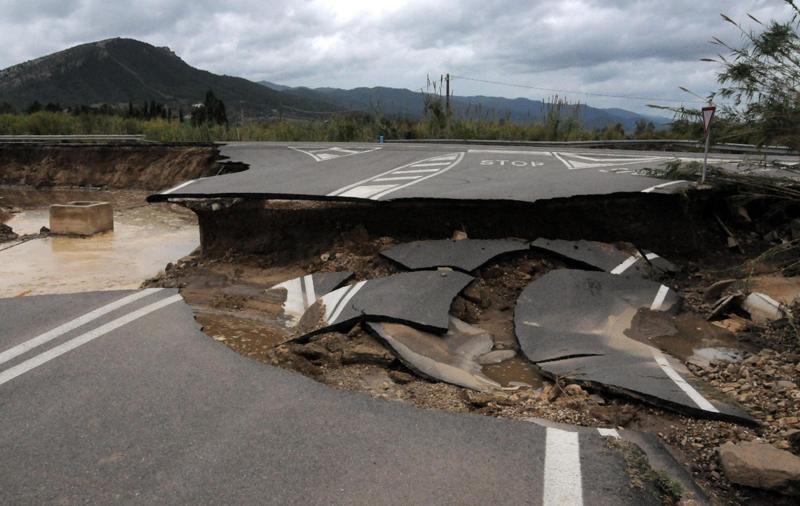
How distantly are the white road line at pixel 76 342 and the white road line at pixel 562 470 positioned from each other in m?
3.61

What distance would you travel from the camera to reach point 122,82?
4407 inches

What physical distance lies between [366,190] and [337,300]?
3063mm

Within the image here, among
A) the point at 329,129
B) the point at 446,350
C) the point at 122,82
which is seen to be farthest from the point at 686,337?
the point at 122,82

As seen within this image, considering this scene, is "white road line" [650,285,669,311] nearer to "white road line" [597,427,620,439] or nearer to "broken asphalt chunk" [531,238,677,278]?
"broken asphalt chunk" [531,238,677,278]

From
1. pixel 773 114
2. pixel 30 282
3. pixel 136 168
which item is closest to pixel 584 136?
pixel 773 114

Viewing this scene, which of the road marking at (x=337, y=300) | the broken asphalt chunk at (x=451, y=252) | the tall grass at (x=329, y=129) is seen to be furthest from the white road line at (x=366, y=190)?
the tall grass at (x=329, y=129)

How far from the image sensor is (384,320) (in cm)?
513

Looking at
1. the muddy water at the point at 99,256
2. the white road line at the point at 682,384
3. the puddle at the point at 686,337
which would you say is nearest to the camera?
the white road line at the point at 682,384

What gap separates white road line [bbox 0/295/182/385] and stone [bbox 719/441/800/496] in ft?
14.8

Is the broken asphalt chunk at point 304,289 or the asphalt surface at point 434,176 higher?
the asphalt surface at point 434,176

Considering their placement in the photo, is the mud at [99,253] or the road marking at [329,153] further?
the road marking at [329,153]

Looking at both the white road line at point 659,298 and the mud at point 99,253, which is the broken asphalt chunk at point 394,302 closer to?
the white road line at point 659,298

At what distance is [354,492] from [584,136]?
21.1m

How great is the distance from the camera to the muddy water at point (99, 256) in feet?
30.0
